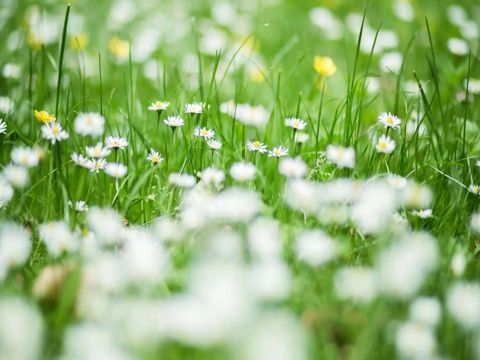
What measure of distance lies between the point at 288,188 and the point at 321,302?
42 cm

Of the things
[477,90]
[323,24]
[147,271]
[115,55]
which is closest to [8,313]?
[147,271]

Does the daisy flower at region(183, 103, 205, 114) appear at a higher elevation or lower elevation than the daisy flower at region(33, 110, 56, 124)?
higher

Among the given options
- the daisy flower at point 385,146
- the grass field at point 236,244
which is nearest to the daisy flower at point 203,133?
the grass field at point 236,244

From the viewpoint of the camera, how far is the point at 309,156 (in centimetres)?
185

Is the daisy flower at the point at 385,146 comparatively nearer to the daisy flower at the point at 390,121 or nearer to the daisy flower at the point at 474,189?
A: the daisy flower at the point at 390,121

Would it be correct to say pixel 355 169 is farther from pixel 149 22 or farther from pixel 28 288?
pixel 149 22

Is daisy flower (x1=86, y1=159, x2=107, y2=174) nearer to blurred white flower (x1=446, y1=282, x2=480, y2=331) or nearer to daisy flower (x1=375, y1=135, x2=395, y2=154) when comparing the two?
daisy flower (x1=375, y1=135, x2=395, y2=154)

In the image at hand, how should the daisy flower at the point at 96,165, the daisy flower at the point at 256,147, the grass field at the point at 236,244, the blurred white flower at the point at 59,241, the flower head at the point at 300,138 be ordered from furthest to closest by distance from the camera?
1. the flower head at the point at 300,138
2. the daisy flower at the point at 256,147
3. the daisy flower at the point at 96,165
4. the blurred white flower at the point at 59,241
5. the grass field at the point at 236,244

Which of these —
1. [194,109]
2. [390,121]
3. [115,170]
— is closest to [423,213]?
[390,121]

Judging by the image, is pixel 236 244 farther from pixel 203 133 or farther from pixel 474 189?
pixel 474 189

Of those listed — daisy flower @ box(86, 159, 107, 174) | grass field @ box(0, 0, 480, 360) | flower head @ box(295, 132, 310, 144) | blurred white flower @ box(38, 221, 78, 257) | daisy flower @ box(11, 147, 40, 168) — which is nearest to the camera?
grass field @ box(0, 0, 480, 360)

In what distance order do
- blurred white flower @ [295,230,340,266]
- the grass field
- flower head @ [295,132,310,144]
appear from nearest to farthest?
1. the grass field
2. blurred white flower @ [295,230,340,266]
3. flower head @ [295,132,310,144]

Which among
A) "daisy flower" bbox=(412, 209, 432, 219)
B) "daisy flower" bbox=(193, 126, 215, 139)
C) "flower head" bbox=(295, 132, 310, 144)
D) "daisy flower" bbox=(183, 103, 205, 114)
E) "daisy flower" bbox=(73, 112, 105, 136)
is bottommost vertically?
"daisy flower" bbox=(412, 209, 432, 219)

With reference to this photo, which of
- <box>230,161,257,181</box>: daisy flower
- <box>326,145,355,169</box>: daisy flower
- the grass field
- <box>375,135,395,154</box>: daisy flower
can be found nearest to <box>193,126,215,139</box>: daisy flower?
the grass field
